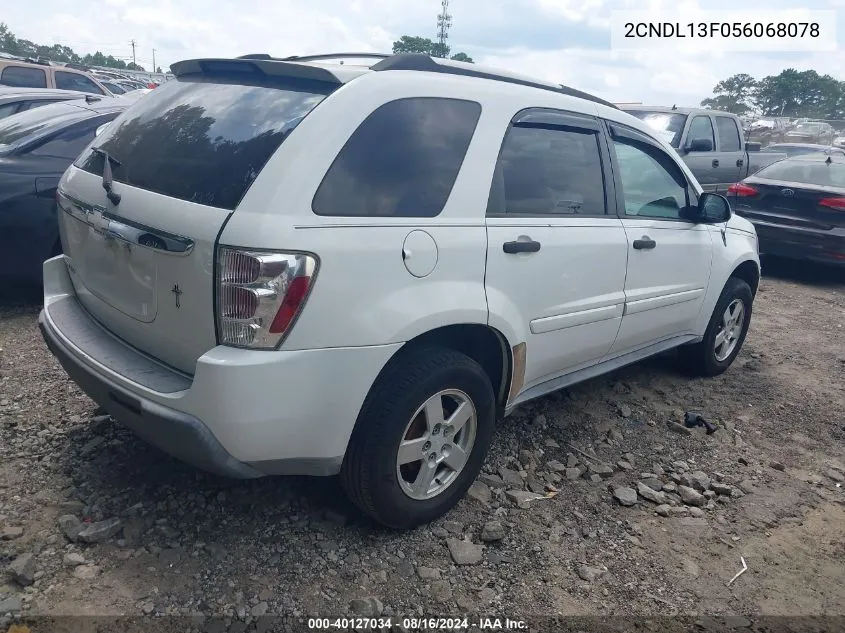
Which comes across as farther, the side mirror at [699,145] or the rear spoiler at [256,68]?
the side mirror at [699,145]

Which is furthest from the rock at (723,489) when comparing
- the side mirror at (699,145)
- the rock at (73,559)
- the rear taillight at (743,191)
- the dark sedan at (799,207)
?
the side mirror at (699,145)

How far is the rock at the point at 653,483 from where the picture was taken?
362cm

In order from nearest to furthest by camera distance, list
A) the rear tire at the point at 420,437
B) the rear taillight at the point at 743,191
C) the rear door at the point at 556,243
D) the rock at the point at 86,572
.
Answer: the rock at the point at 86,572 → the rear tire at the point at 420,437 → the rear door at the point at 556,243 → the rear taillight at the point at 743,191

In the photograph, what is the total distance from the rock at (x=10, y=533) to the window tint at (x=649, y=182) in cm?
318

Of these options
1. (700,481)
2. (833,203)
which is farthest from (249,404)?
(833,203)

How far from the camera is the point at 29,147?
5.30 m

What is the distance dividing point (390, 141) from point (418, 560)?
164 cm

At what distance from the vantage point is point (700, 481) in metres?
3.70

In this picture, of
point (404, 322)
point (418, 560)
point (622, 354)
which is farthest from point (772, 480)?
point (404, 322)

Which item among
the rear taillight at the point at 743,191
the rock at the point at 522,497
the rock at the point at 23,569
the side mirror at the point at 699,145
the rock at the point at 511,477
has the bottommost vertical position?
the rock at the point at 511,477

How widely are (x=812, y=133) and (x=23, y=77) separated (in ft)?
111

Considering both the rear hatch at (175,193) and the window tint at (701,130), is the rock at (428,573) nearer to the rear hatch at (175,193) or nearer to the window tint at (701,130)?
the rear hatch at (175,193)

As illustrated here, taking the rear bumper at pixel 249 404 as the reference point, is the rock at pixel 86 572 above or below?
below

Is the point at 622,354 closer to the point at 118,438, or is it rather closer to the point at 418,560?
the point at 418,560
